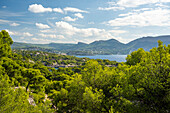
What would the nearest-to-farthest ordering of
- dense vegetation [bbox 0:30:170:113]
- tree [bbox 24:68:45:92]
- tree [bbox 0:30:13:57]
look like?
dense vegetation [bbox 0:30:170:113] → tree [bbox 24:68:45:92] → tree [bbox 0:30:13:57]

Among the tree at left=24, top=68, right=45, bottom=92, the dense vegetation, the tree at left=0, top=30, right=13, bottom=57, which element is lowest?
the tree at left=24, top=68, right=45, bottom=92

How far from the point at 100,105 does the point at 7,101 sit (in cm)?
1163

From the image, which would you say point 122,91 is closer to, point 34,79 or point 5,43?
point 34,79

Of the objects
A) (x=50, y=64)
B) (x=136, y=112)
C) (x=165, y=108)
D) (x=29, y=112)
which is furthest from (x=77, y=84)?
(x=50, y=64)

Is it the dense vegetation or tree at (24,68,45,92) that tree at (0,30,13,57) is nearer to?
tree at (24,68,45,92)

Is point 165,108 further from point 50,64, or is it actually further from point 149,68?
point 50,64

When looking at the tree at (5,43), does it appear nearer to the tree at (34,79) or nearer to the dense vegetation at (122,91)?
the tree at (34,79)

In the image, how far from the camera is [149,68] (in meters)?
14.9

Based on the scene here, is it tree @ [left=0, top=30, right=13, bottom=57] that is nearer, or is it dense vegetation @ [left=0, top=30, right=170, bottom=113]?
dense vegetation @ [left=0, top=30, right=170, bottom=113]

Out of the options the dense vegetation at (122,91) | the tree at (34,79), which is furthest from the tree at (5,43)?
the dense vegetation at (122,91)

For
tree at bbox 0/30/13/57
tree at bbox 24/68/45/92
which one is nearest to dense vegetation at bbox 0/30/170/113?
tree at bbox 24/68/45/92

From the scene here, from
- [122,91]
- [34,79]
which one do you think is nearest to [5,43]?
[34,79]

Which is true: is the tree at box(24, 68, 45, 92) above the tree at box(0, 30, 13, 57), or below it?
below

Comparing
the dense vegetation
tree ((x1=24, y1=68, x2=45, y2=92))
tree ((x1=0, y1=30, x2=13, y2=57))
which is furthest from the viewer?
tree ((x1=0, y1=30, x2=13, y2=57))
